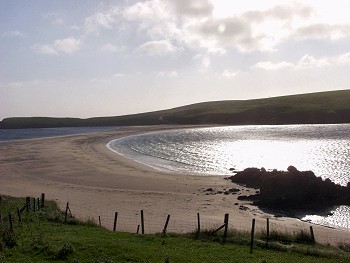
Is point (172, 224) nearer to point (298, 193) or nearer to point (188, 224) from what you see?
point (188, 224)

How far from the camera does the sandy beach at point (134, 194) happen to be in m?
34.0

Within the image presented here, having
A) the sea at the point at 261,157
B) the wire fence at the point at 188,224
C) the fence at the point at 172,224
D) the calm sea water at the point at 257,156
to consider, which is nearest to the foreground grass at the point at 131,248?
the fence at the point at 172,224

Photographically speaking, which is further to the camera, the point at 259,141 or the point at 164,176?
the point at 259,141

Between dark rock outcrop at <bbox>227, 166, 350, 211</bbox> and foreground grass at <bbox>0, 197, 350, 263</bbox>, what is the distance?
17.1m

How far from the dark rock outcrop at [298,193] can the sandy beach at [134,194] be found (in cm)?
263

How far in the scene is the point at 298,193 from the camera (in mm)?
42312

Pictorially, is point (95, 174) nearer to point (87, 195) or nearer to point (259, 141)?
point (87, 195)

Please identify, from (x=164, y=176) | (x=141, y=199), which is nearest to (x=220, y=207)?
(x=141, y=199)

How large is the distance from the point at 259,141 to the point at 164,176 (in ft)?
190

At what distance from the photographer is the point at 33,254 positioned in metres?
19.1

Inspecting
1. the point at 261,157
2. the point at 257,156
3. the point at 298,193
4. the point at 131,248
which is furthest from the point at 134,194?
the point at 257,156

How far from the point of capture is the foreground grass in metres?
18.9

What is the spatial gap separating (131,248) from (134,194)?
2613cm

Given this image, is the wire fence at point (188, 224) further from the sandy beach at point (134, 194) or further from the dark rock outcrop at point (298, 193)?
the dark rock outcrop at point (298, 193)
